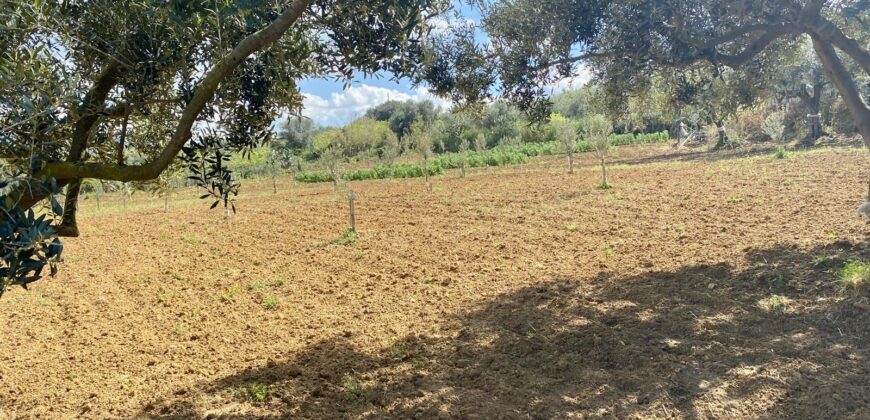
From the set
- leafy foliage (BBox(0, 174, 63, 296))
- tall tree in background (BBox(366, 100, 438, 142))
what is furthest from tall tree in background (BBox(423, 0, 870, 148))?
tall tree in background (BBox(366, 100, 438, 142))

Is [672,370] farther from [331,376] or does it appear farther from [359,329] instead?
[359,329]

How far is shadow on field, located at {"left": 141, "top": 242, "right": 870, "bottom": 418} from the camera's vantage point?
15.0 feet

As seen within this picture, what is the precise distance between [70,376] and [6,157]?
4.16 m

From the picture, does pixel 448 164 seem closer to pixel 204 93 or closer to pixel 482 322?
pixel 482 322

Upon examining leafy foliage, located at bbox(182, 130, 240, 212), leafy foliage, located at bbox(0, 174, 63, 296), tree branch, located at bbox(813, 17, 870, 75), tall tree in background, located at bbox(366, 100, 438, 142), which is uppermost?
tall tree in background, located at bbox(366, 100, 438, 142)

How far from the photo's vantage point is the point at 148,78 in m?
3.98

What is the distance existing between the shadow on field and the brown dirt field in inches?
1.0

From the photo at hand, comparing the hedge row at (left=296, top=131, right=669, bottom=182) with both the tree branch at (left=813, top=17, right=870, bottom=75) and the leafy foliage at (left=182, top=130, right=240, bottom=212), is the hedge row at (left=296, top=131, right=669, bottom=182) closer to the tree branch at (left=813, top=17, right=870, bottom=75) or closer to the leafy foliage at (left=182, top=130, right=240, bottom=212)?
the tree branch at (left=813, top=17, right=870, bottom=75)

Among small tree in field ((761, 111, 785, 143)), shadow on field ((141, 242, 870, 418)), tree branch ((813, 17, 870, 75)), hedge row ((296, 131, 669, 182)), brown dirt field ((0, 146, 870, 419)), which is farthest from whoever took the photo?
hedge row ((296, 131, 669, 182))

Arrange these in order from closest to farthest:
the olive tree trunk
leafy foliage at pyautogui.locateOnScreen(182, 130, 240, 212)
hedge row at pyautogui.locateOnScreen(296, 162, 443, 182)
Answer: leafy foliage at pyautogui.locateOnScreen(182, 130, 240, 212)
the olive tree trunk
hedge row at pyautogui.locateOnScreen(296, 162, 443, 182)

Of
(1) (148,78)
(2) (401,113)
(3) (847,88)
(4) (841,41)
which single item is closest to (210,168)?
(1) (148,78)

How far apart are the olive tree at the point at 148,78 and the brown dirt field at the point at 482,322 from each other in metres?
2.53

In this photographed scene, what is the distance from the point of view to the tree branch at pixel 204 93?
11.6ft

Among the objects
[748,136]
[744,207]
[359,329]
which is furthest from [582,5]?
[748,136]
